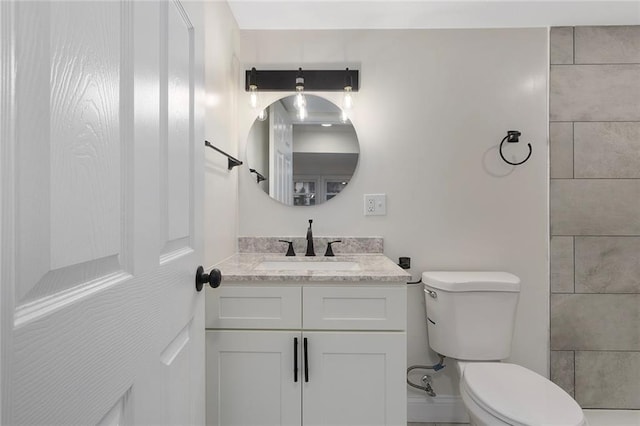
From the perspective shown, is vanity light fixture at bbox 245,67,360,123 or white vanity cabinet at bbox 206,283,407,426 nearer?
white vanity cabinet at bbox 206,283,407,426

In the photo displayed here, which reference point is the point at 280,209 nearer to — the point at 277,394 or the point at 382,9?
the point at 277,394

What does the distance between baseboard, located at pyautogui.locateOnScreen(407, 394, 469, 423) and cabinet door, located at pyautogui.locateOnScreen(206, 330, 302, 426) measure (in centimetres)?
84

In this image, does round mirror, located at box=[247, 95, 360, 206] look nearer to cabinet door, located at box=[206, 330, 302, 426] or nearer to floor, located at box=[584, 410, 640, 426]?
cabinet door, located at box=[206, 330, 302, 426]

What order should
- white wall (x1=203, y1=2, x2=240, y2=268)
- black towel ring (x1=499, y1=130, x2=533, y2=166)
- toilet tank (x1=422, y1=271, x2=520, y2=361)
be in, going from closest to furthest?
white wall (x1=203, y1=2, x2=240, y2=268) → toilet tank (x1=422, y1=271, x2=520, y2=361) → black towel ring (x1=499, y1=130, x2=533, y2=166)

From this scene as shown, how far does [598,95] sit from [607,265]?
3.03 feet

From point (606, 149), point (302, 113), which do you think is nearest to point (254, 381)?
point (302, 113)

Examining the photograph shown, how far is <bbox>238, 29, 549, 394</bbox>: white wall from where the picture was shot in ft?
5.99

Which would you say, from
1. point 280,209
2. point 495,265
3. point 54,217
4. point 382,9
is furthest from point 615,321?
point 54,217

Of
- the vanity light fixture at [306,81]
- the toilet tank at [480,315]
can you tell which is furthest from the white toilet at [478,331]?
the vanity light fixture at [306,81]

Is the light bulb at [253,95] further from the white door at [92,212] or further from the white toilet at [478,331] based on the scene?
the white toilet at [478,331]

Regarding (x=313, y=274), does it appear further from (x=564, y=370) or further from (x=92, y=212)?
(x=564, y=370)

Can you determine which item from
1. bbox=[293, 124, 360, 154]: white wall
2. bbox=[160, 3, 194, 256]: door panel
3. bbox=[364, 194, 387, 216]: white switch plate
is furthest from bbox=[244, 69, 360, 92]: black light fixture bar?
bbox=[160, 3, 194, 256]: door panel

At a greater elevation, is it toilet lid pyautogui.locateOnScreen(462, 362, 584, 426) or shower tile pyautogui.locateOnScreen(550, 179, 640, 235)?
shower tile pyautogui.locateOnScreen(550, 179, 640, 235)

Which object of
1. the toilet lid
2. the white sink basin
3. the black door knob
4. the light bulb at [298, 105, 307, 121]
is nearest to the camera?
the black door knob
